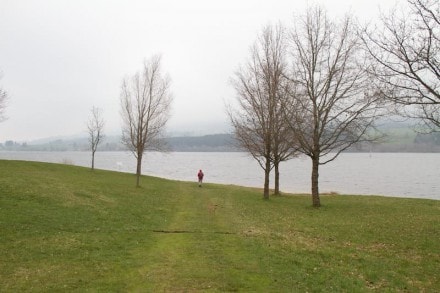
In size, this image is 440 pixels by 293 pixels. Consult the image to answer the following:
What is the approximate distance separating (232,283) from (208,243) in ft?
15.7

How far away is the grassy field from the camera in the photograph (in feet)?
35.7

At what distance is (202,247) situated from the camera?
1468cm

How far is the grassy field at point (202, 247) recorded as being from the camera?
10.9 metres

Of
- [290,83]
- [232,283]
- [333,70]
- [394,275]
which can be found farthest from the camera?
[290,83]

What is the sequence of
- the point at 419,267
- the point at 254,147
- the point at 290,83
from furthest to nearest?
1. the point at 254,147
2. the point at 290,83
3. the point at 419,267

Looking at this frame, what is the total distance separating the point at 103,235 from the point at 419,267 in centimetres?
1258

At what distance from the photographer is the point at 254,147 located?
111 ft

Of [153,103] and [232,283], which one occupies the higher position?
[153,103]

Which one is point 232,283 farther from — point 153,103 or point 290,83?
point 153,103

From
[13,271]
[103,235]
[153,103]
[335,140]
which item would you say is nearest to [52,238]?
[103,235]

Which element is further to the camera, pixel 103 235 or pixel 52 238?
pixel 103 235

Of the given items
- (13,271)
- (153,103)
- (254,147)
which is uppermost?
(153,103)

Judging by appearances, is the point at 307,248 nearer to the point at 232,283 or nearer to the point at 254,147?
the point at 232,283

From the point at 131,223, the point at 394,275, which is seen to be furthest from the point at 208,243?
the point at 394,275
